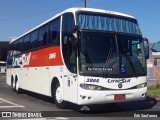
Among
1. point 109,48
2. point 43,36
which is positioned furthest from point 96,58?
point 43,36

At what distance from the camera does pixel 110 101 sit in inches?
447

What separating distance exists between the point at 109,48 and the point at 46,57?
392 centimetres

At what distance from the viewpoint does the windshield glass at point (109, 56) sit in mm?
11141

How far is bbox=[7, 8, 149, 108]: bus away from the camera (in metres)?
11.1

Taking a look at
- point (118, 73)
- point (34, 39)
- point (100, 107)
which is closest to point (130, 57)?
point (118, 73)

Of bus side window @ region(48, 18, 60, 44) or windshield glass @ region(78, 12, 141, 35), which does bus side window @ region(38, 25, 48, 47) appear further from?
windshield glass @ region(78, 12, 141, 35)

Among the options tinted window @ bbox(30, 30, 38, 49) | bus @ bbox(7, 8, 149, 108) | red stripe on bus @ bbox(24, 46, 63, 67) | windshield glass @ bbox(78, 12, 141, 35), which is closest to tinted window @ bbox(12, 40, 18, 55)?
red stripe on bus @ bbox(24, 46, 63, 67)

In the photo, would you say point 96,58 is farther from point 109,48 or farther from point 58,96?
point 58,96

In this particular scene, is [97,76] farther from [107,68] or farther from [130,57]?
[130,57]

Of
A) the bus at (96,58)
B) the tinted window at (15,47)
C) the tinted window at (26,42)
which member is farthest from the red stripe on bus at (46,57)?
the tinted window at (15,47)

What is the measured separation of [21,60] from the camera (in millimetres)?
19516

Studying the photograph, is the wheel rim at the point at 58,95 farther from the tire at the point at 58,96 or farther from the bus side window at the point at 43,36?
the bus side window at the point at 43,36

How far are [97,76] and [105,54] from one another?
0.80 meters

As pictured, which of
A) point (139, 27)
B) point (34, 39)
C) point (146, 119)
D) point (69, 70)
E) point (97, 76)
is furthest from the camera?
point (34, 39)
